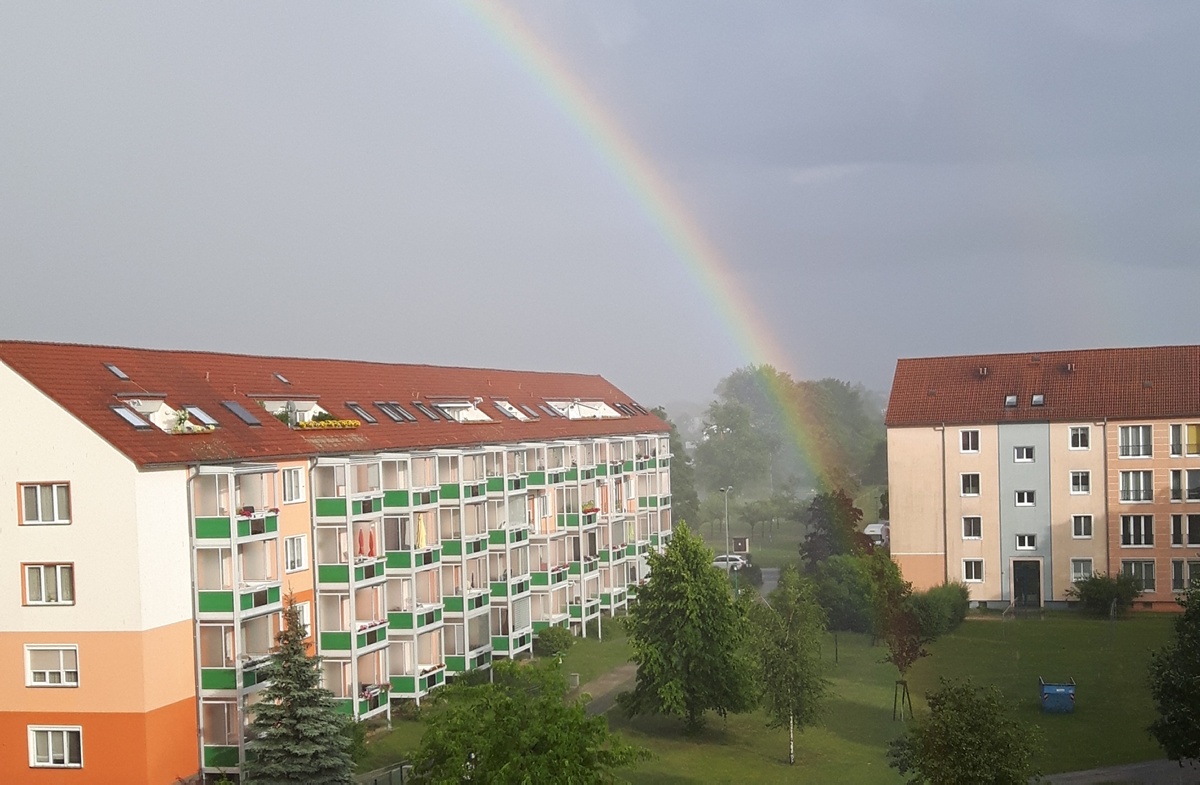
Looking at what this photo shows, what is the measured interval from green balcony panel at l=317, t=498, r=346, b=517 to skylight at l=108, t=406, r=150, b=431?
248 inches

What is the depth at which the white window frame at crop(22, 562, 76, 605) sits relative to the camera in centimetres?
2750

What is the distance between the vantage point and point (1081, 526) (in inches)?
2122

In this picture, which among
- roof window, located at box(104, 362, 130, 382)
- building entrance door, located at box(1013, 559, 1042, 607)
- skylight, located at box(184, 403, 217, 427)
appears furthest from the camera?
building entrance door, located at box(1013, 559, 1042, 607)

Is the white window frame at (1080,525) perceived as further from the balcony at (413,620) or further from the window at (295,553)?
the window at (295,553)

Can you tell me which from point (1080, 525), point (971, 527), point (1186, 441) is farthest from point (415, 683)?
point (1186, 441)

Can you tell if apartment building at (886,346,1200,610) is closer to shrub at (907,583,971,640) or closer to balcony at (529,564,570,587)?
shrub at (907,583,971,640)

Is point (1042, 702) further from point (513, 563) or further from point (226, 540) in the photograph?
point (226, 540)

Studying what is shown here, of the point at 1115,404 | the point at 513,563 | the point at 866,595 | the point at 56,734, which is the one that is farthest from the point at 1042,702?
the point at 56,734

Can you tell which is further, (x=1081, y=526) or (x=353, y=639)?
(x=1081, y=526)

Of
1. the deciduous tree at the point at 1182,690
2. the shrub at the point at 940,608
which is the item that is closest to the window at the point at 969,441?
the shrub at the point at 940,608

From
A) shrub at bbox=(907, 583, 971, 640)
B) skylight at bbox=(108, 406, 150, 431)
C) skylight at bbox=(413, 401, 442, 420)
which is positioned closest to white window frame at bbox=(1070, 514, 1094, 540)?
shrub at bbox=(907, 583, 971, 640)

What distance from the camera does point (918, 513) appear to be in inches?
2202

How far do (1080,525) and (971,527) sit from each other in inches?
187

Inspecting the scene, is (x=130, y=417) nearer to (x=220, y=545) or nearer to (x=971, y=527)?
(x=220, y=545)
